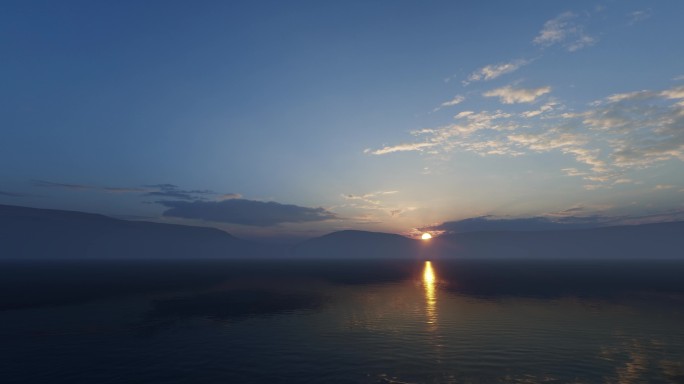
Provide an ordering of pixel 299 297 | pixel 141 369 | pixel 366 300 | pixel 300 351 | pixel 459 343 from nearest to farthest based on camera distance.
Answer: pixel 141 369 → pixel 300 351 → pixel 459 343 → pixel 366 300 → pixel 299 297

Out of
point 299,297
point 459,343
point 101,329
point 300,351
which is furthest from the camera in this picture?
point 299,297

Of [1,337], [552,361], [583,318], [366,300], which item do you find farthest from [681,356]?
[1,337]

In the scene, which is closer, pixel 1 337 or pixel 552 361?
pixel 552 361

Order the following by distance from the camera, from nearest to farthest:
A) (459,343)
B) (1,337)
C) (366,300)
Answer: (459,343), (1,337), (366,300)

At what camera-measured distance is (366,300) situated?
95875 millimetres

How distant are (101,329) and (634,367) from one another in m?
72.9

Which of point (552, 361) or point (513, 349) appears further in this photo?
point (513, 349)

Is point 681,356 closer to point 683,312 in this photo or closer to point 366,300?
point 683,312

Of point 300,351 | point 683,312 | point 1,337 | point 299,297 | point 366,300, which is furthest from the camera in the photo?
point 299,297

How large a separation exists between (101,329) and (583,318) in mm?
84059

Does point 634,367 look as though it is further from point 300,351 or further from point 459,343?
point 300,351

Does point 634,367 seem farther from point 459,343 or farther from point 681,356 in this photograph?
point 459,343

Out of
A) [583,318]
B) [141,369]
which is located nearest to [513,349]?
[583,318]

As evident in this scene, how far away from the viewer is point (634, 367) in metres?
40.5
